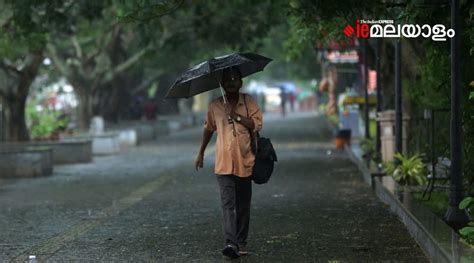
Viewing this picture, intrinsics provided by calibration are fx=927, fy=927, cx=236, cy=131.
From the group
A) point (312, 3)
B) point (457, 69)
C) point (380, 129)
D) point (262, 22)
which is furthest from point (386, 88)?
point (457, 69)

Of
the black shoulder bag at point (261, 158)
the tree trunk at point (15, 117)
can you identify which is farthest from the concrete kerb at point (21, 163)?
the black shoulder bag at point (261, 158)

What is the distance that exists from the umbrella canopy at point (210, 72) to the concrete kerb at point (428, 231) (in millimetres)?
2352

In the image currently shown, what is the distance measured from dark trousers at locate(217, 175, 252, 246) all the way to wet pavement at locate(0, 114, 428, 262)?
246mm

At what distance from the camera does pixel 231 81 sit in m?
8.78

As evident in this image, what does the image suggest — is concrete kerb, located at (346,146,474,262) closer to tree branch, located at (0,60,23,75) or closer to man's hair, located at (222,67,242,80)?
man's hair, located at (222,67,242,80)

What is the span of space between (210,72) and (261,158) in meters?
0.95

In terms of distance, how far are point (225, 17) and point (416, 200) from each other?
15.3 metres

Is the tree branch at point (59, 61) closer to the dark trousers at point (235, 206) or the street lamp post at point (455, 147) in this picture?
the street lamp post at point (455, 147)

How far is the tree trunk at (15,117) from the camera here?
933 inches

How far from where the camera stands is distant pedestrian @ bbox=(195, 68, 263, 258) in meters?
8.71

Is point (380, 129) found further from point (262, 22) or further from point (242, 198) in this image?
point (242, 198)

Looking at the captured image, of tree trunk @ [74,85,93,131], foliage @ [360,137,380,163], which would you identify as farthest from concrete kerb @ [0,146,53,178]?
tree trunk @ [74,85,93,131]

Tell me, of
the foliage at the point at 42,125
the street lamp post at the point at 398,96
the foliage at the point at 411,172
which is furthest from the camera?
the foliage at the point at 42,125

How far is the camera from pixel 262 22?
26.5m
